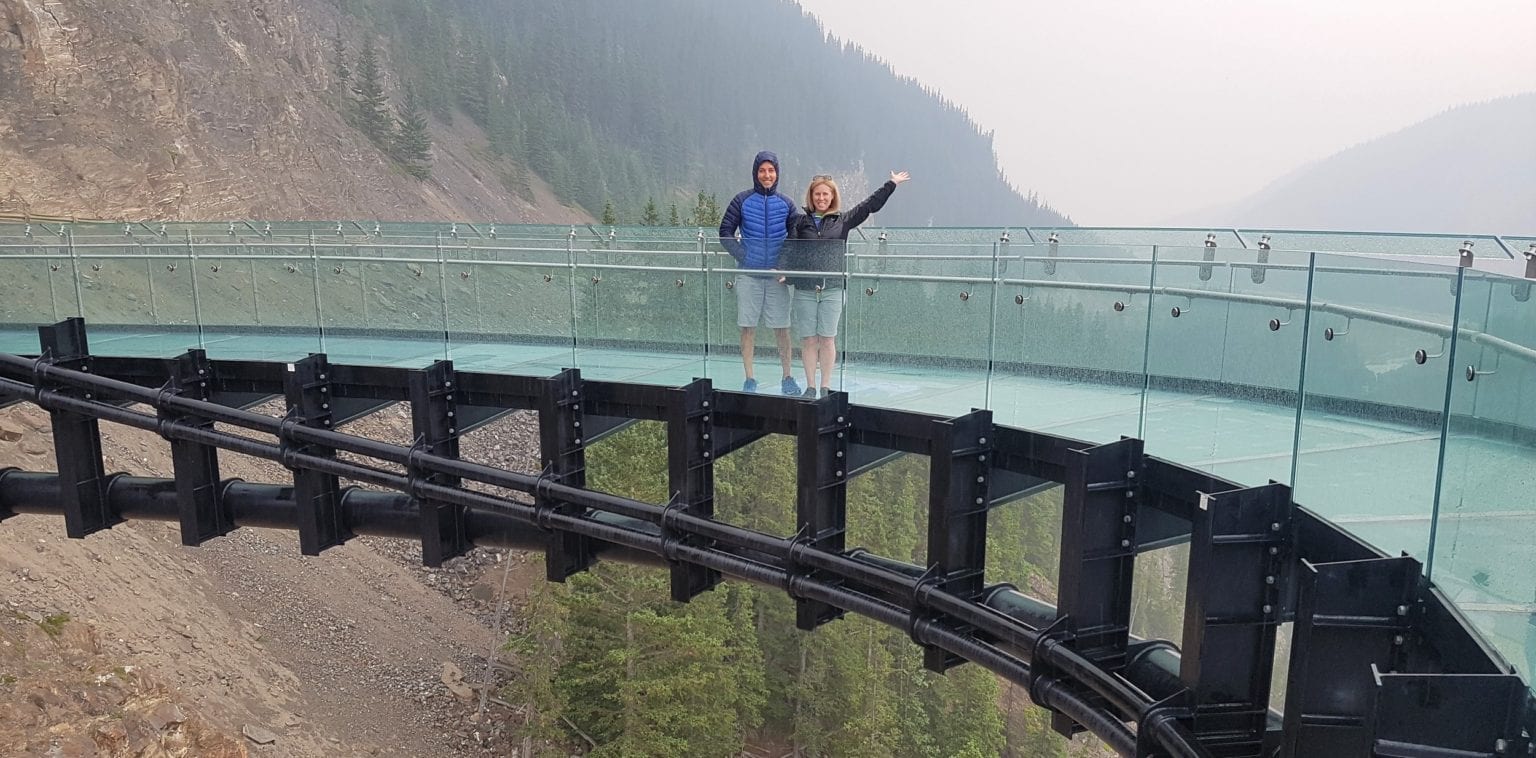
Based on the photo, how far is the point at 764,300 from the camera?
30.3 ft

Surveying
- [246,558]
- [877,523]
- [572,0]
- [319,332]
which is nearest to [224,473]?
[246,558]

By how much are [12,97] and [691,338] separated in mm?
50888

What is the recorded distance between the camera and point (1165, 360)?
7.12m

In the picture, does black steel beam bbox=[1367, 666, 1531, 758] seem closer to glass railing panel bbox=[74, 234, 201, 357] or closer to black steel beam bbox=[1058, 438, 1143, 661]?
black steel beam bbox=[1058, 438, 1143, 661]

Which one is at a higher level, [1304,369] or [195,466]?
[1304,369]

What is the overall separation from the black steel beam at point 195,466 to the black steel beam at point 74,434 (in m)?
1.47

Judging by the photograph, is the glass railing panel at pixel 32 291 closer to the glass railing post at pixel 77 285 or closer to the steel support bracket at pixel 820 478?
the glass railing post at pixel 77 285

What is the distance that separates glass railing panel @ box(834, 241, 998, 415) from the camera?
8.48 metres

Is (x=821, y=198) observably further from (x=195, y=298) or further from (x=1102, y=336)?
(x=195, y=298)

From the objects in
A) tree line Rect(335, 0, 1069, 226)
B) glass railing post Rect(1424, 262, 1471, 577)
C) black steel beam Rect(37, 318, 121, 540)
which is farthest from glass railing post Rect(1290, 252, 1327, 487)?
tree line Rect(335, 0, 1069, 226)

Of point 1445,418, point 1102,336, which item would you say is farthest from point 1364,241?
point 1445,418

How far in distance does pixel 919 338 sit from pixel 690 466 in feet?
7.64

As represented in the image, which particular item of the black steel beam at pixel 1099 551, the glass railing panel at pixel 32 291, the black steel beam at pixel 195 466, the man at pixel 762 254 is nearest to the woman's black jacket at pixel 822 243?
the man at pixel 762 254

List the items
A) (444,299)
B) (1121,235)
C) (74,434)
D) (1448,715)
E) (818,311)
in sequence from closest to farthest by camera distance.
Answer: (1448,715) → (818,311) → (444,299) → (74,434) → (1121,235)
